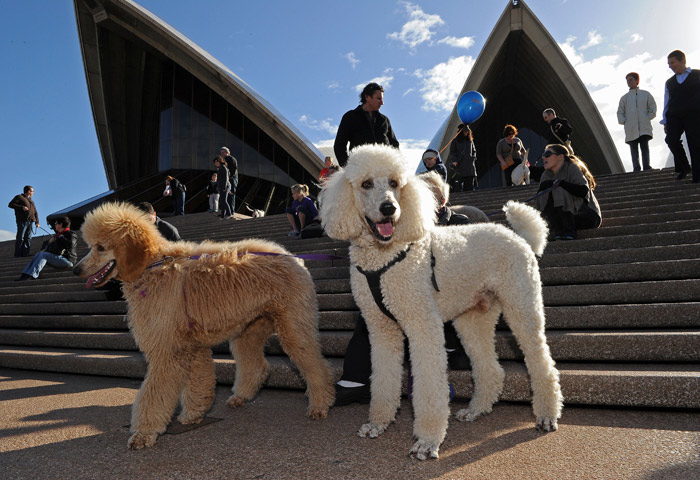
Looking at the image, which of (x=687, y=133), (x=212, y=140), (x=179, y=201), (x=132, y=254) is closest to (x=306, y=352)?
(x=132, y=254)

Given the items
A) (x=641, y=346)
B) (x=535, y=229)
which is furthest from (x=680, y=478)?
(x=535, y=229)

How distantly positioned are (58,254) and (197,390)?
7.19 m

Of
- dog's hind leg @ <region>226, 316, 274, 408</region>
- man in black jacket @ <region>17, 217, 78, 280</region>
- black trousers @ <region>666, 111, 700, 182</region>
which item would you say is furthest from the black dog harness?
man in black jacket @ <region>17, 217, 78, 280</region>

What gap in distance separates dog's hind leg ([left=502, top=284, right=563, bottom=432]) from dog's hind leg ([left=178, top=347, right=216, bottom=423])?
5.99 feet

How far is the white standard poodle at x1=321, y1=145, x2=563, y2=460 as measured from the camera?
6.60 feet

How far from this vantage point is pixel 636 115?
8.44 metres

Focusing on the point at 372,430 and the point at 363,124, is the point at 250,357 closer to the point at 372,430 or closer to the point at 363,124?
the point at 372,430

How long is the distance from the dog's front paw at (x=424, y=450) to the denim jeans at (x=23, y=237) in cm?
1195

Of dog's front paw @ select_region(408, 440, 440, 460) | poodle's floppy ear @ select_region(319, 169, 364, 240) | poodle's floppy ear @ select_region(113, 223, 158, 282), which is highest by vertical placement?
poodle's floppy ear @ select_region(319, 169, 364, 240)

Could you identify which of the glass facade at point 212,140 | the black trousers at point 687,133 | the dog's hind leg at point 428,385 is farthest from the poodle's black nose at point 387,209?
the glass facade at point 212,140

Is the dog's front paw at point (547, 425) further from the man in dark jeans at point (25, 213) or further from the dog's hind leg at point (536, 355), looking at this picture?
the man in dark jeans at point (25, 213)

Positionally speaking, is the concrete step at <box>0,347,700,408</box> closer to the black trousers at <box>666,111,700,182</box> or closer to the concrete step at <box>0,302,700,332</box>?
the concrete step at <box>0,302,700,332</box>

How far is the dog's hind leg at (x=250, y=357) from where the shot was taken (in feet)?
9.59

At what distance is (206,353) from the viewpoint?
2.56 m
